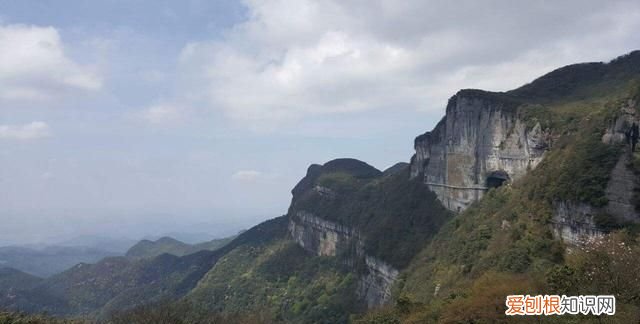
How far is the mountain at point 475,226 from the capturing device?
43.3 m

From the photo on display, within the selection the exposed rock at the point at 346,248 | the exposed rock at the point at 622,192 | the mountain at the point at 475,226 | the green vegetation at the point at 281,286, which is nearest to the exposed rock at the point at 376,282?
the exposed rock at the point at 346,248

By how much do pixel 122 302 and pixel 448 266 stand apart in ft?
459

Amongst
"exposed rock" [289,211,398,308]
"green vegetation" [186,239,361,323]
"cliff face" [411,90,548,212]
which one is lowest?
"green vegetation" [186,239,361,323]

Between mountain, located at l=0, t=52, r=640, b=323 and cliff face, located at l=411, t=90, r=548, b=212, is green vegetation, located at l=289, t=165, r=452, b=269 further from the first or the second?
cliff face, located at l=411, t=90, r=548, b=212

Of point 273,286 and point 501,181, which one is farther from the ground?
point 501,181

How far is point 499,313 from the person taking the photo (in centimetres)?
3722

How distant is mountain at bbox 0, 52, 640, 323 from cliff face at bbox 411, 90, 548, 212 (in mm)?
285

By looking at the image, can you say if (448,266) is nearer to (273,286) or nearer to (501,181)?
(501,181)

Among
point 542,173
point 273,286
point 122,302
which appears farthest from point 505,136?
point 122,302

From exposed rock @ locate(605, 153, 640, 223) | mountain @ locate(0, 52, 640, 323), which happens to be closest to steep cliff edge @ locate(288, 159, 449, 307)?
mountain @ locate(0, 52, 640, 323)

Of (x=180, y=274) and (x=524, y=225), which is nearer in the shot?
(x=524, y=225)

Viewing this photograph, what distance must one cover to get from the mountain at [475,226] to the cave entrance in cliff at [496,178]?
0.75 feet

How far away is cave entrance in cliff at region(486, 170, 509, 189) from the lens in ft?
246

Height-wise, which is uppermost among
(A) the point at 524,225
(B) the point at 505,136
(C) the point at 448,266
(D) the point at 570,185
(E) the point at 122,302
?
(B) the point at 505,136
